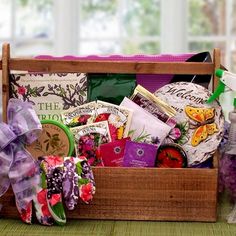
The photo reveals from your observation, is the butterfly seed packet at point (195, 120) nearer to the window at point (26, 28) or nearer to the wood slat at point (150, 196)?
the wood slat at point (150, 196)

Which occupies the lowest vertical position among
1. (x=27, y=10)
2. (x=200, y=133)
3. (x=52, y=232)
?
(x=52, y=232)

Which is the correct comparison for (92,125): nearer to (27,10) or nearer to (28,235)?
(28,235)

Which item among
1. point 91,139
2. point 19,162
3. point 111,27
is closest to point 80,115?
point 91,139

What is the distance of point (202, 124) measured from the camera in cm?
108

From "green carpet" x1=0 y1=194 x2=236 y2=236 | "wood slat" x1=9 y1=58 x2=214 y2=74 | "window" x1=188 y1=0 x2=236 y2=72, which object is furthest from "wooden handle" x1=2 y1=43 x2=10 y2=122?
"window" x1=188 y1=0 x2=236 y2=72

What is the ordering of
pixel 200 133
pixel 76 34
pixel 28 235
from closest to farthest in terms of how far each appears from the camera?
pixel 28 235 → pixel 200 133 → pixel 76 34

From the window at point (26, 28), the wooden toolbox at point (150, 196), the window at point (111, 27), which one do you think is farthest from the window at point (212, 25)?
the wooden toolbox at point (150, 196)

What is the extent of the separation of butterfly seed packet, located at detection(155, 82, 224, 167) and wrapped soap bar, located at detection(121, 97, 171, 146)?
0.03 metres

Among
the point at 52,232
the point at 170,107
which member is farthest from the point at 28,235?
the point at 170,107

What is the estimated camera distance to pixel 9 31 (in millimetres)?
2859

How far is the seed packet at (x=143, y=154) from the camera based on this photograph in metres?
1.06

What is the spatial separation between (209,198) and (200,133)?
Answer: 128 millimetres

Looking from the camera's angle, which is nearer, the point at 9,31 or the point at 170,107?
the point at 170,107

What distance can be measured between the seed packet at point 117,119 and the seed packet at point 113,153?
18 mm
